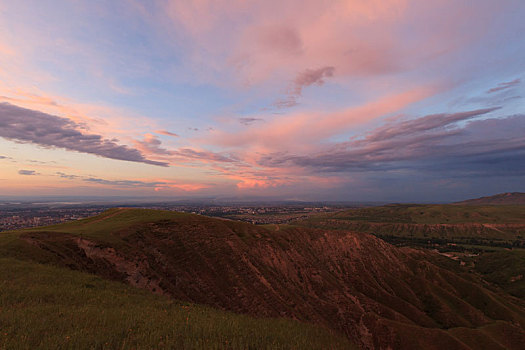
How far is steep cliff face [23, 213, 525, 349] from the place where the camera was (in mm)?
26794

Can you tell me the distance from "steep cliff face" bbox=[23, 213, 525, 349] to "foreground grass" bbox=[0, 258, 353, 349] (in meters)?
10.6

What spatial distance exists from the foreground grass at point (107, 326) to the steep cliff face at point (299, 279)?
10.6m

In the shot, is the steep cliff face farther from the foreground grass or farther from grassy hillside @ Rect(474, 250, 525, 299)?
grassy hillside @ Rect(474, 250, 525, 299)

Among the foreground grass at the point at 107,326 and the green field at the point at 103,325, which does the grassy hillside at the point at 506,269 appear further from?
the green field at the point at 103,325

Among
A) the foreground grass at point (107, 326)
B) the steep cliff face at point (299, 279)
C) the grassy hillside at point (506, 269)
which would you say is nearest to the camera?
the foreground grass at point (107, 326)

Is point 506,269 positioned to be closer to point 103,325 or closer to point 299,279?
point 299,279

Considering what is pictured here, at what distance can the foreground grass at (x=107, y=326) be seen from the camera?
7.44 metres

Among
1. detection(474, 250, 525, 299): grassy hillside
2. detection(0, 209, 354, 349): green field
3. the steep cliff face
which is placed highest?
detection(0, 209, 354, 349): green field

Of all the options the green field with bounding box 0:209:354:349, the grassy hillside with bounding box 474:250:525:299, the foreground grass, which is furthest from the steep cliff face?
the grassy hillside with bounding box 474:250:525:299

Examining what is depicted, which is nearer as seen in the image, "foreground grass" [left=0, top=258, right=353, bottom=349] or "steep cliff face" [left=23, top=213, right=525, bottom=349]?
"foreground grass" [left=0, top=258, right=353, bottom=349]

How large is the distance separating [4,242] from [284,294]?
3717 centimetres

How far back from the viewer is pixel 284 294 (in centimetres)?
3884

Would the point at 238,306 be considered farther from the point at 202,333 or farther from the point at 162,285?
the point at 202,333

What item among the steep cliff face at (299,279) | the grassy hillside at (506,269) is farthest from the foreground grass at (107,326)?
the grassy hillside at (506,269)
